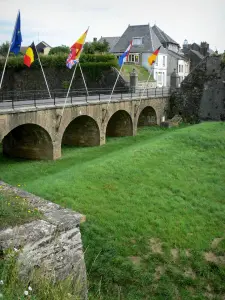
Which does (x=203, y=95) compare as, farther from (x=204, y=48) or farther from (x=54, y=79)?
(x=204, y=48)

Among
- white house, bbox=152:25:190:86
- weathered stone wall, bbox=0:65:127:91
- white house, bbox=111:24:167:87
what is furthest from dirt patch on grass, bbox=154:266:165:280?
white house, bbox=152:25:190:86

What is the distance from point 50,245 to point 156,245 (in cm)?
596

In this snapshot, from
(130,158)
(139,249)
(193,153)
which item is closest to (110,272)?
(139,249)

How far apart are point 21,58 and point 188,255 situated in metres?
32.8

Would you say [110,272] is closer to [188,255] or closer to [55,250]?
[188,255]

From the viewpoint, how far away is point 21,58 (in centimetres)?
3759

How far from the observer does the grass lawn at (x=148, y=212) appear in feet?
30.2

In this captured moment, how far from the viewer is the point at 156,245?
1058 centimetres

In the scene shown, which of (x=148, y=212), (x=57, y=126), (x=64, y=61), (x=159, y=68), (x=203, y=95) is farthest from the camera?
(x=159, y=68)

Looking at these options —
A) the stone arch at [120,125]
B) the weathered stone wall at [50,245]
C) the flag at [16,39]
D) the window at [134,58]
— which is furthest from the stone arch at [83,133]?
the window at [134,58]

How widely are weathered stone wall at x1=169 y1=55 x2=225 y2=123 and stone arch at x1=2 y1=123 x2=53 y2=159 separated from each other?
617 inches

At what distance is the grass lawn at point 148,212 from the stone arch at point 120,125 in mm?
6291


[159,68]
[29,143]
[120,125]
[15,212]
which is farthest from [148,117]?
[15,212]

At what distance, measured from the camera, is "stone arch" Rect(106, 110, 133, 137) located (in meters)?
26.1
